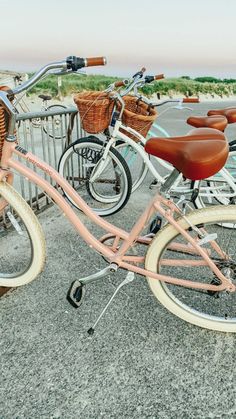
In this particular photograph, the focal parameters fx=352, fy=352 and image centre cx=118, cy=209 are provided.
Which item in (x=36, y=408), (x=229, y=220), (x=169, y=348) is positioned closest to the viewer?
(x=36, y=408)

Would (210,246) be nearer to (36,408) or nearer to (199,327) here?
(199,327)

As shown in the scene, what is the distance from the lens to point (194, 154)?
1759 mm

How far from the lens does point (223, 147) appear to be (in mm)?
1794

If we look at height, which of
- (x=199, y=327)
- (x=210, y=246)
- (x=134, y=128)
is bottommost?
(x=199, y=327)

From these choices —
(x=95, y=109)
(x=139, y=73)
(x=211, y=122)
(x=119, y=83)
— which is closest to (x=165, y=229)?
(x=211, y=122)

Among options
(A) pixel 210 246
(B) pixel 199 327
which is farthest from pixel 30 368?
(A) pixel 210 246

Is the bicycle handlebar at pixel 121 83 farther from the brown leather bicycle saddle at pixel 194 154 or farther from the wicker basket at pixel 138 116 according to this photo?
the brown leather bicycle saddle at pixel 194 154

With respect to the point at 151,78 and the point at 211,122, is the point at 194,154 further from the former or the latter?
the point at 151,78

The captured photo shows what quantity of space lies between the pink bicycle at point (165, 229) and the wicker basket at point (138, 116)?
4.58ft

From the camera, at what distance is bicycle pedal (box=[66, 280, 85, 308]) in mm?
2291

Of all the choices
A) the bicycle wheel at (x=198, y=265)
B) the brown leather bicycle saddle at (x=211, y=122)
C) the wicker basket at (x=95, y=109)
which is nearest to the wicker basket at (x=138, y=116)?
the wicker basket at (x=95, y=109)

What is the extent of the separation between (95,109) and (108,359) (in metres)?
2.20

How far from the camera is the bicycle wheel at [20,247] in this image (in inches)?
85.7

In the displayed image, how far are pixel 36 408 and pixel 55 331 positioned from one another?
20.9 inches
